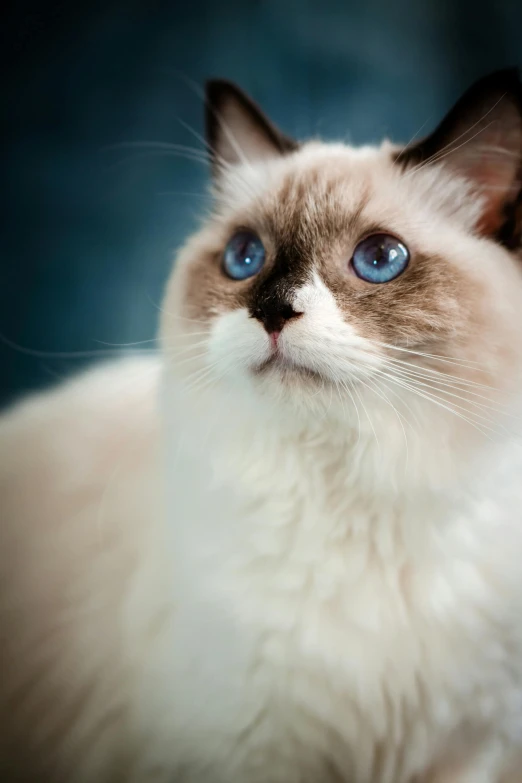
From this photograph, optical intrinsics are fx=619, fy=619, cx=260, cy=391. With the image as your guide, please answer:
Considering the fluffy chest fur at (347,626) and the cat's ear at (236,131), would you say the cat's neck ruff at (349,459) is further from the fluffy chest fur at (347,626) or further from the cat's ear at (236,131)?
the cat's ear at (236,131)

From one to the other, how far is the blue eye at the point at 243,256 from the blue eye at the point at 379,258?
0.17 meters

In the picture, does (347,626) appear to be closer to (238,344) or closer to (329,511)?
(329,511)

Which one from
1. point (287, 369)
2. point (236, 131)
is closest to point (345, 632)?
point (287, 369)

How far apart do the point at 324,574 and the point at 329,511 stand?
0.09 m

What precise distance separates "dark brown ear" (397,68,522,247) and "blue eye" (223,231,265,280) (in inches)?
10.6

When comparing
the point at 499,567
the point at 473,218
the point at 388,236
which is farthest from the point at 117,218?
the point at 499,567

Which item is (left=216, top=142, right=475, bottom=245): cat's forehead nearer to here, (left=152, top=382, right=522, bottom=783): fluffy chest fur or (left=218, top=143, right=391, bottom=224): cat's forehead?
(left=218, top=143, right=391, bottom=224): cat's forehead

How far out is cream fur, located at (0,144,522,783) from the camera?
89 centimetres

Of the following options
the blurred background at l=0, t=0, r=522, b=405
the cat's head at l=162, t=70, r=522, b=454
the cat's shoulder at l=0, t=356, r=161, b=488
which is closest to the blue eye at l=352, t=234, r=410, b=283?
the cat's head at l=162, t=70, r=522, b=454

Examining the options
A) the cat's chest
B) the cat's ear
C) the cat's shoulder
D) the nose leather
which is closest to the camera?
the nose leather

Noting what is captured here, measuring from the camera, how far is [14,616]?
1.05 metres

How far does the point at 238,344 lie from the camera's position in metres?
0.86

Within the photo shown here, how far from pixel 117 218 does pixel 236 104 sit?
27 centimetres

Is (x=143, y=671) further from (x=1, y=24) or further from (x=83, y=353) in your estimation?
(x=1, y=24)
